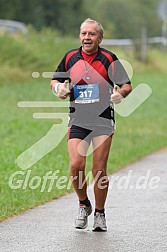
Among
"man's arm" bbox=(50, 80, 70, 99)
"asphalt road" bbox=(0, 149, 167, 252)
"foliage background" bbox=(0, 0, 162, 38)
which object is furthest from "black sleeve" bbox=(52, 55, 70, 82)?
"foliage background" bbox=(0, 0, 162, 38)

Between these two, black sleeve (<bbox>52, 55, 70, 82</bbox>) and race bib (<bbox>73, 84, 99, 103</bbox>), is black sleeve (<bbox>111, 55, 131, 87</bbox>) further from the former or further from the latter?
black sleeve (<bbox>52, 55, 70, 82</bbox>)

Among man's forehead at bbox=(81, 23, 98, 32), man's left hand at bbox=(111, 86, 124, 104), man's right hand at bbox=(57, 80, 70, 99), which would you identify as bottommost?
man's left hand at bbox=(111, 86, 124, 104)

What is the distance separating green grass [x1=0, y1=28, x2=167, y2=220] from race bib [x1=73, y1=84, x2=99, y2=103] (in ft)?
5.66

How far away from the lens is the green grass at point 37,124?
39.7 ft

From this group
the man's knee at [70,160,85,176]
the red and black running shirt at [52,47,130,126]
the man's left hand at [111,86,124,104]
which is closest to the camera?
the man's left hand at [111,86,124,104]

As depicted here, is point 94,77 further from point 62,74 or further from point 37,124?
point 37,124

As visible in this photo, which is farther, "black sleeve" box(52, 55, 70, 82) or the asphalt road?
"black sleeve" box(52, 55, 70, 82)

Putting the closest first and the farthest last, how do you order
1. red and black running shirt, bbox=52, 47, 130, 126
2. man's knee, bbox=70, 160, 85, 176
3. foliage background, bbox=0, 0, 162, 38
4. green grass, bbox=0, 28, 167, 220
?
red and black running shirt, bbox=52, 47, 130, 126 → man's knee, bbox=70, 160, 85, 176 → green grass, bbox=0, 28, 167, 220 → foliage background, bbox=0, 0, 162, 38

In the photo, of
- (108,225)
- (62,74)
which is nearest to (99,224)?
(108,225)

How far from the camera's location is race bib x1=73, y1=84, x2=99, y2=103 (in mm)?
8914

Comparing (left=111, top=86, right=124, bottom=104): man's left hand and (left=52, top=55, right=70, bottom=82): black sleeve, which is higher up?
(left=52, top=55, right=70, bottom=82): black sleeve

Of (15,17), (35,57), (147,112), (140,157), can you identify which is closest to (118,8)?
(15,17)

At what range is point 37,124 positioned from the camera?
21.2 meters

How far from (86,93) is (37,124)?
1238 centimetres
